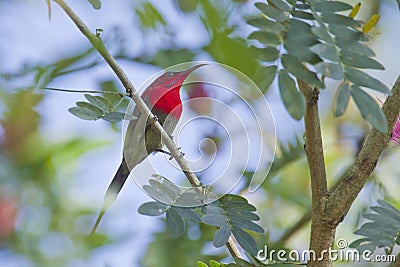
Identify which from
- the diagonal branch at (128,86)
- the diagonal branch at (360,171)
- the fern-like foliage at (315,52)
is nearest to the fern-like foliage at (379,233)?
the diagonal branch at (360,171)

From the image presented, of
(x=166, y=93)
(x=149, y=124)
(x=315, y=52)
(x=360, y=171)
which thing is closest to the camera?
(x=315, y=52)

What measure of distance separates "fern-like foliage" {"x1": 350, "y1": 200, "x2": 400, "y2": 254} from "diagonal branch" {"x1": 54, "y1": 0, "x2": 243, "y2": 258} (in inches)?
5.9

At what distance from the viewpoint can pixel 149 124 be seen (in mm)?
941

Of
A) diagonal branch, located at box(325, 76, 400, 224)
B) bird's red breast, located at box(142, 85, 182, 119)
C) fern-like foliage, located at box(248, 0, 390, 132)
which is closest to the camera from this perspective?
fern-like foliage, located at box(248, 0, 390, 132)

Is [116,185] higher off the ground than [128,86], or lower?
lower

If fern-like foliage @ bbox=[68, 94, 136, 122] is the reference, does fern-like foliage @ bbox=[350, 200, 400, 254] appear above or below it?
below

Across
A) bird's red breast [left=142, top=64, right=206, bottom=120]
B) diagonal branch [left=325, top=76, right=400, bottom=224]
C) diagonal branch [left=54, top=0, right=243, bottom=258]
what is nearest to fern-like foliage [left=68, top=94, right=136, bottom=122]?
diagonal branch [left=54, top=0, right=243, bottom=258]

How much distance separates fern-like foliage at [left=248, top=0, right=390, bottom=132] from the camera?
59 cm

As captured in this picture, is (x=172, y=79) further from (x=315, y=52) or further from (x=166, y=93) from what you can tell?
(x=315, y=52)

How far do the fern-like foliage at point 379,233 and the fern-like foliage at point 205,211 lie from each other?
12 cm

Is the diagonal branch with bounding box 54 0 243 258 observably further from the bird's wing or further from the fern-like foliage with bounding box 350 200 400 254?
the fern-like foliage with bounding box 350 200 400 254

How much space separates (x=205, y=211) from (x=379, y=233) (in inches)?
8.3

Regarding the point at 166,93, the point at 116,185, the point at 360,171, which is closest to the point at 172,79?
the point at 166,93

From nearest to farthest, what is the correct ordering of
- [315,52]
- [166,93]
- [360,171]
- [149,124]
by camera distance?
1. [315,52]
2. [360,171]
3. [149,124]
4. [166,93]
